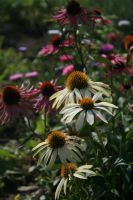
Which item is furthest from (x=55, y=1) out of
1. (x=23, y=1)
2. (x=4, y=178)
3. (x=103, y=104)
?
(x=103, y=104)

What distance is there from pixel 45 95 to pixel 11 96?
0.20 metres

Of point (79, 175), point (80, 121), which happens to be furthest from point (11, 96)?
point (80, 121)

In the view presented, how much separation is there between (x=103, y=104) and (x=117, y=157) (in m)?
0.70

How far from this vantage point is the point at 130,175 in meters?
3.17

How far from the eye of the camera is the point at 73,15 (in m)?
3.19

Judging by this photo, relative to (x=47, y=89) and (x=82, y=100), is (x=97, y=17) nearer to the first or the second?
(x=47, y=89)

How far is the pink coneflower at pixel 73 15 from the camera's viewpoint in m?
3.15

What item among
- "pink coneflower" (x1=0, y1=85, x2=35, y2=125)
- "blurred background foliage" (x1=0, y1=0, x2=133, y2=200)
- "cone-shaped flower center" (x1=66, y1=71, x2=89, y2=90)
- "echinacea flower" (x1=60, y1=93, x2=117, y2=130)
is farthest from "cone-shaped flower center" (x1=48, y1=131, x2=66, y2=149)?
"blurred background foliage" (x1=0, y1=0, x2=133, y2=200)

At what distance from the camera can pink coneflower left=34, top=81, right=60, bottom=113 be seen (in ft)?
9.78

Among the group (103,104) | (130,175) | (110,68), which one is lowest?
(130,175)

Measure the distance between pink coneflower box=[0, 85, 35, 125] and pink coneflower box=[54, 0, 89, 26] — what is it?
1.61 feet

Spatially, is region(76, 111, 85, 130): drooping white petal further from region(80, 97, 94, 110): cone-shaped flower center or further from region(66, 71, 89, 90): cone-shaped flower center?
region(66, 71, 89, 90): cone-shaped flower center

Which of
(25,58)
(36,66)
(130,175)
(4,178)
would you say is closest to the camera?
(130,175)

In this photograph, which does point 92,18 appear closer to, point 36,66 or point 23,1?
point 36,66
